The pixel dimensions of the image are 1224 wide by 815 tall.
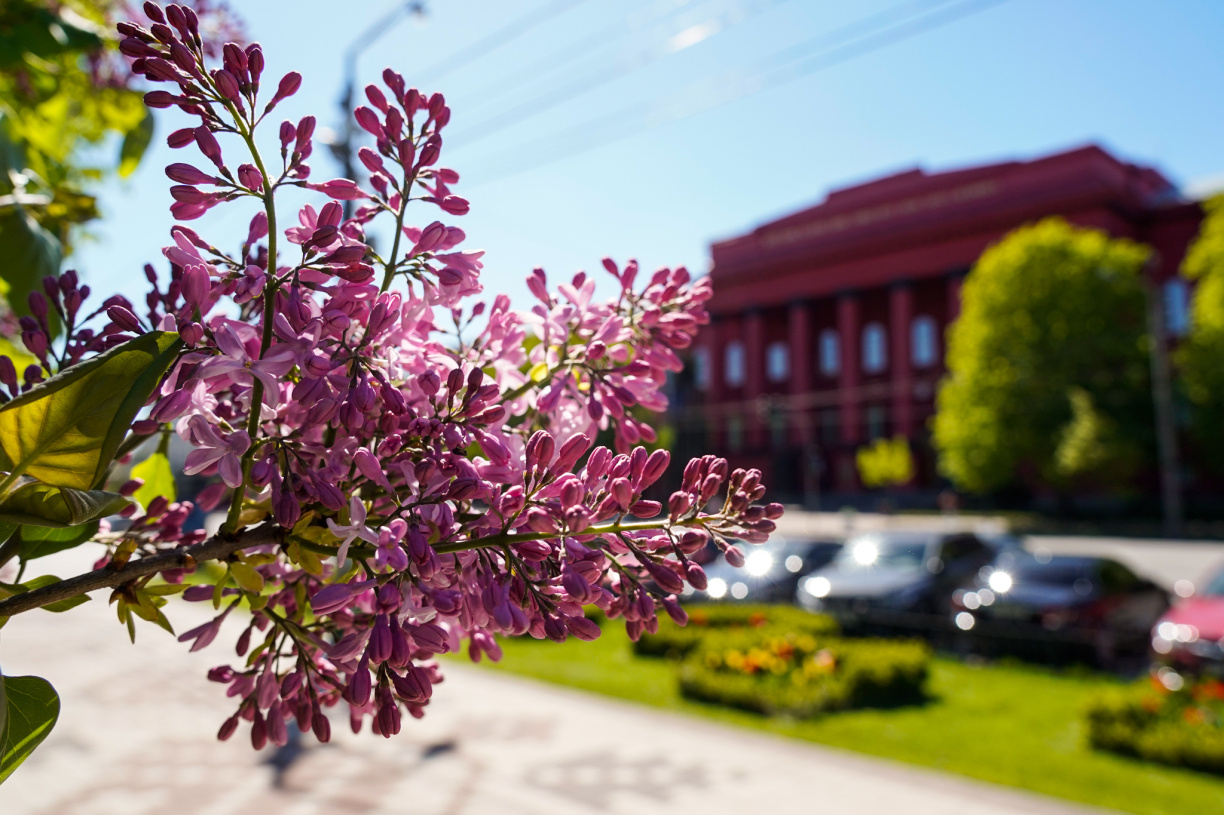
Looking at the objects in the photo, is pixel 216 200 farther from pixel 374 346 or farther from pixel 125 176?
pixel 125 176

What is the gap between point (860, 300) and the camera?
A: 52594 mm

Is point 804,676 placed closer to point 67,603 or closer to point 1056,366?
point 67,603

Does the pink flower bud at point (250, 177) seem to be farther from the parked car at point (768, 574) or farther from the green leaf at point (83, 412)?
the parked car at point (768, 574)

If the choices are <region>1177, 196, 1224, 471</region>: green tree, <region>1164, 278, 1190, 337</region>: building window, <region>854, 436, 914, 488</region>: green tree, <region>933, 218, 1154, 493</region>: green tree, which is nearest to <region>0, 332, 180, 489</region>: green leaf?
<region>1177, 196, 1224, 471</region>: green tree

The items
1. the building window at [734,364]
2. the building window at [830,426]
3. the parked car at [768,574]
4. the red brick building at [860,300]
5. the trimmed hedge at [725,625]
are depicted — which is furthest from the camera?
the building window at [734,364]

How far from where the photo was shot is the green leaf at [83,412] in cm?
73

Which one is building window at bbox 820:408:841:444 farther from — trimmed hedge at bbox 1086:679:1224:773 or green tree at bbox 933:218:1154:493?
Answer: trimmed hedge at bbox 1086:679:1224:773

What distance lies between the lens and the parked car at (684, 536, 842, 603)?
18031mm

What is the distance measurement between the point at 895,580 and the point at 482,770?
8.95 meters

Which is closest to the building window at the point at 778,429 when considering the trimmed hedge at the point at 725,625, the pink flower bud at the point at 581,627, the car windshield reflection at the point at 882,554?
the car windshield reflection at the point at 882,554

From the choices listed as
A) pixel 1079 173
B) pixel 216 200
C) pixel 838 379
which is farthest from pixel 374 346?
pixel 838 379

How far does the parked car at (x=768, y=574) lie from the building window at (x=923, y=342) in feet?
107

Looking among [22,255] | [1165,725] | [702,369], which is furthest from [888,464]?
[22,255]

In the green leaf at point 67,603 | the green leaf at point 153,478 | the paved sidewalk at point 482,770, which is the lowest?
the paved sidewalk at point 482,770
